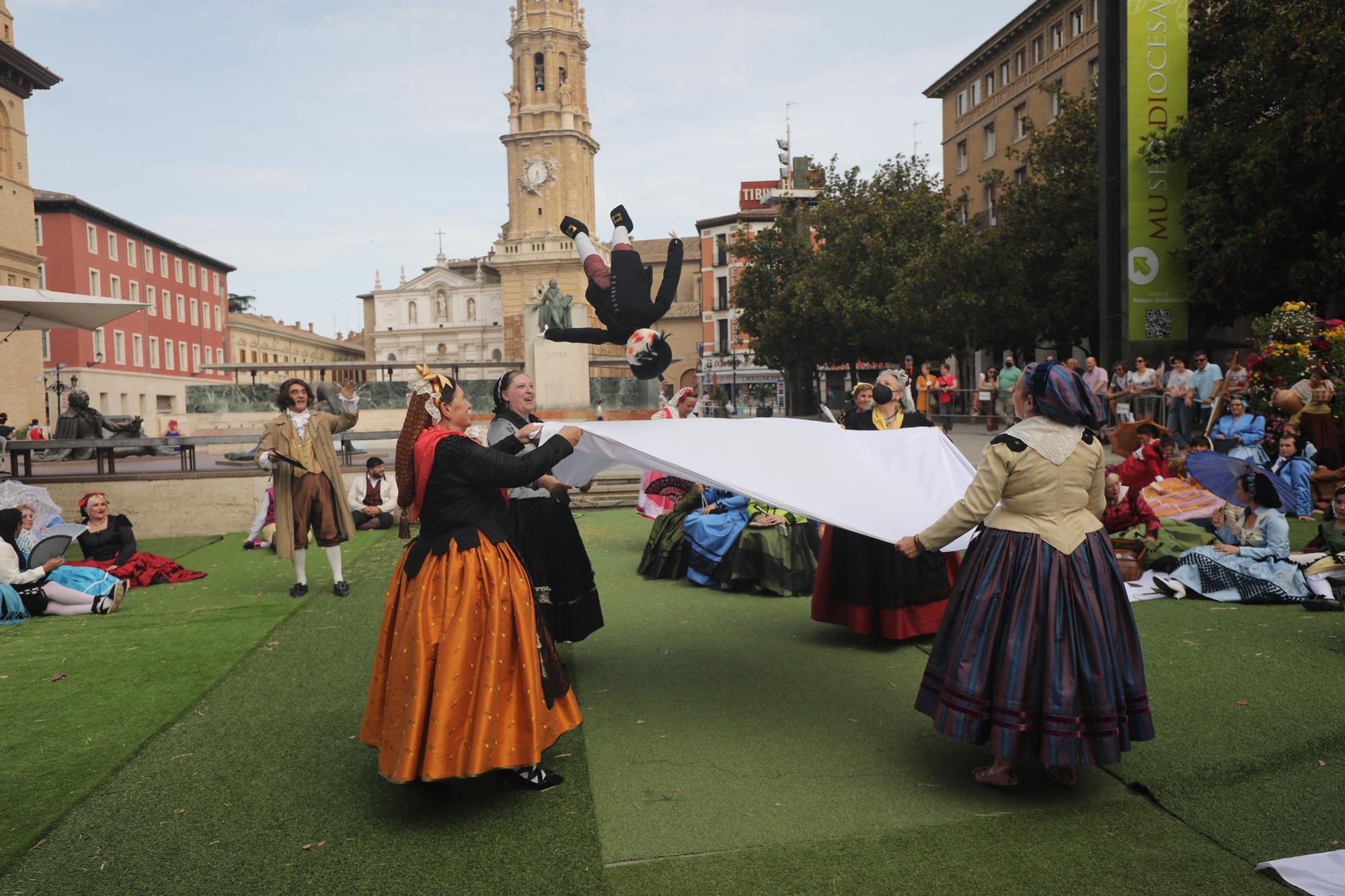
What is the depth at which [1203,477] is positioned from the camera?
28.6 feet

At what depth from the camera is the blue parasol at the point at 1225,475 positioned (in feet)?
27.0

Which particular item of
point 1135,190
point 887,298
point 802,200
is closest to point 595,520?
point 1135,190

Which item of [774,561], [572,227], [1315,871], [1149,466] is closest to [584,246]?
[572,227]

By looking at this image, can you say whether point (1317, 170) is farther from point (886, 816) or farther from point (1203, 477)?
point (886, 816)

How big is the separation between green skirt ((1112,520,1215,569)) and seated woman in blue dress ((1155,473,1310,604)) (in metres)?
0.17

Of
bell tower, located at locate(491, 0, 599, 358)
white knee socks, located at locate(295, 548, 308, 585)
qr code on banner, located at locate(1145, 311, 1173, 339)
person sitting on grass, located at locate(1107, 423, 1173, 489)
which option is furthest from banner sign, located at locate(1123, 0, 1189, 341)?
bell tower, located at locate(491, 0, 599, 358)

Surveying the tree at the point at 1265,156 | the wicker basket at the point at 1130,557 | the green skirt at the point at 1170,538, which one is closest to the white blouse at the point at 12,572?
the wicker basket at the point at 1130,557

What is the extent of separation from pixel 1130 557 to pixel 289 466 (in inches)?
288

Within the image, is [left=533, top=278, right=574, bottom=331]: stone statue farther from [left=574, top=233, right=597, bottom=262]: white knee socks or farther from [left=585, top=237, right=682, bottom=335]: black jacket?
[left=585, top=237, right=682, bottom=335]: black jacket

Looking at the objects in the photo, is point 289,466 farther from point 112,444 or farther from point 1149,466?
point 1149,466

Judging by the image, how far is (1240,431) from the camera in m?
11.8

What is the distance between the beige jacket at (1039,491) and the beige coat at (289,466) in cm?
610

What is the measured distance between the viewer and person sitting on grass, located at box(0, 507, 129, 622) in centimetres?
823

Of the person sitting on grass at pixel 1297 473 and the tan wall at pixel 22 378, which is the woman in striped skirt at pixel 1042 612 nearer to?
the person sitting on grass at pixel 1297 473
